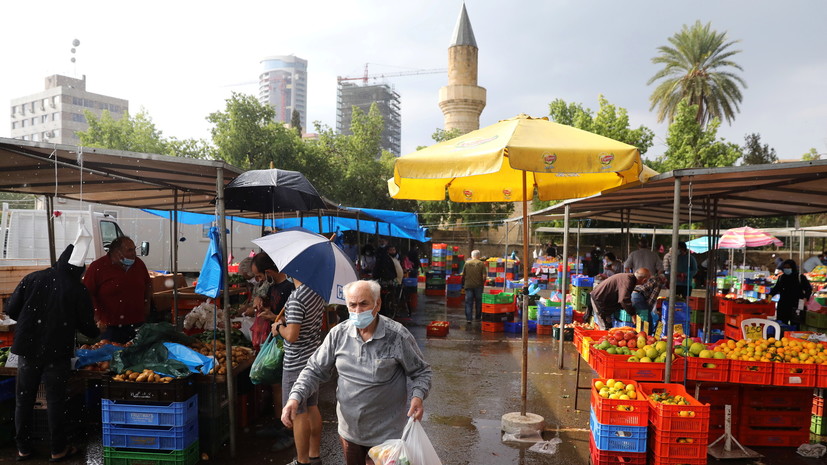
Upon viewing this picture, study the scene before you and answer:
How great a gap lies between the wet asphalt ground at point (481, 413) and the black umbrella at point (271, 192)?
8.68 ft

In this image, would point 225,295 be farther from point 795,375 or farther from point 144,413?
point 795,375

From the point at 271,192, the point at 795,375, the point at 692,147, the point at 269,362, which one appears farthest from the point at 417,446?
the point at 692,147

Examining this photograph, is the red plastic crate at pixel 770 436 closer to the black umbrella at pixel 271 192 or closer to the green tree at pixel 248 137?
the black umbrella at pixel 271 192

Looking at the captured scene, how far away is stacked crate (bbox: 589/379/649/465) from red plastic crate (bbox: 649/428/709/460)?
175 millimetres

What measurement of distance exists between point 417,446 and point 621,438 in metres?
2.51

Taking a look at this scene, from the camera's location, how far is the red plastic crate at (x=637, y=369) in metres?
5.44

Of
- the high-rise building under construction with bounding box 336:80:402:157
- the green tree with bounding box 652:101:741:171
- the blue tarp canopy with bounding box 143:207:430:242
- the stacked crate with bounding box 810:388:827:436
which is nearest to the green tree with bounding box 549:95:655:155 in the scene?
the green tree with bounding box 652:101:741:171

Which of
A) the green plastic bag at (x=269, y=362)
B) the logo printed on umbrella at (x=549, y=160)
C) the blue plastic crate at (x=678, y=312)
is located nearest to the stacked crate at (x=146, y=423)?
the green plastic bag at (x=269, y=362)

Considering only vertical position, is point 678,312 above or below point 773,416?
above

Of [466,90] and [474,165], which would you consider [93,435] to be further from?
[466,90]

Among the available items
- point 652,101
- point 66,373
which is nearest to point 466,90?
point 652,101

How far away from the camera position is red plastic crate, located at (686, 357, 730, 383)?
5.45 m

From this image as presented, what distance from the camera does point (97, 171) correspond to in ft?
19.5

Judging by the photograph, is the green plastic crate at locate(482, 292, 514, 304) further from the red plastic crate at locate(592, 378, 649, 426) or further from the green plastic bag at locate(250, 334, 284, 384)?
the green plastic bag at locate(250, 334, 284, 384)
